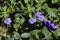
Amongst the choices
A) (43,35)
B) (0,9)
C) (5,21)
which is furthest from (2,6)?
(43,35)

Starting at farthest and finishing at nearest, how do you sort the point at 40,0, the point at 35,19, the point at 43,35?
the point at 40,0 → the point at 35,19 → the point at 43,35

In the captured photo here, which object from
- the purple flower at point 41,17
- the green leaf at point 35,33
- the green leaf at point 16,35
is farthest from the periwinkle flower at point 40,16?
the green leaf at point 16,35

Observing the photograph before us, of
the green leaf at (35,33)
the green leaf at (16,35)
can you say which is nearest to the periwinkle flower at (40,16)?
the green leaf at (35,33)

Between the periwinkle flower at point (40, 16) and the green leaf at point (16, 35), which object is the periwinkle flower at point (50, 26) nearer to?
the periwinkle flower at point (40, 16)

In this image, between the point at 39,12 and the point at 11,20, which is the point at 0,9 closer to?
the point at 11,20

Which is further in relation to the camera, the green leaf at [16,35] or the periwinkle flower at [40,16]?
the periwinkle flower at [40,16]

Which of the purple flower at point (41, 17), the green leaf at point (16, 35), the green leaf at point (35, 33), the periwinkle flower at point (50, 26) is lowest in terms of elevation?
the green leaf at point (16, 35)

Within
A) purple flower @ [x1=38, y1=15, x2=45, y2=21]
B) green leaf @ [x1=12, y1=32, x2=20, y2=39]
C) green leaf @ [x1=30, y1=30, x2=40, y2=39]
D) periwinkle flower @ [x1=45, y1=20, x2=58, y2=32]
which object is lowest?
green leaf @ [x1=12, y1=32, x2=20, y2=39]

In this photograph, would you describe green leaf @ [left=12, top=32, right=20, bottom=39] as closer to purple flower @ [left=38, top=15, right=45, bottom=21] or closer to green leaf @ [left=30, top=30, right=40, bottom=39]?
green leaf @ [left=30, top=30, right=40, bottom=39]

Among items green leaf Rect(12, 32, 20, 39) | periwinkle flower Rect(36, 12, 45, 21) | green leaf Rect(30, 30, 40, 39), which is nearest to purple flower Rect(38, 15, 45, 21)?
periwinkle flower Rect(36, 12, 45, 21)

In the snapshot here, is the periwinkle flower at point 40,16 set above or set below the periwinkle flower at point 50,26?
above

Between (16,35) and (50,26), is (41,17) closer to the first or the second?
(50,26)
